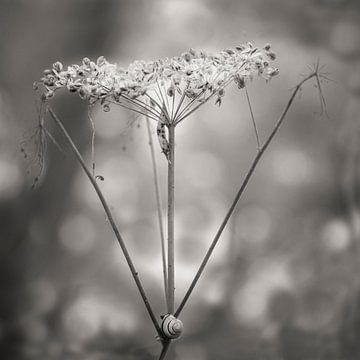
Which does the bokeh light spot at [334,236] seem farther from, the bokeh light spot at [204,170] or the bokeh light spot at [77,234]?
the bokeh light spot at [77,234]

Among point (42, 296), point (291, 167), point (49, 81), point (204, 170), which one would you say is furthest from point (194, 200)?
point (49, 81)

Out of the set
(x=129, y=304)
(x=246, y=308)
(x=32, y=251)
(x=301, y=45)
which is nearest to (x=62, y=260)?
(x=32, y=251)

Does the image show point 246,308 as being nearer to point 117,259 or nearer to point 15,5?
point 117,259

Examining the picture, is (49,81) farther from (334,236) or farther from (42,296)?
(334,236)

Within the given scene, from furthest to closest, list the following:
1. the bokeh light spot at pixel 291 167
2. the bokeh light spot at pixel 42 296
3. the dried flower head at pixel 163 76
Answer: the bokeh light spot at pixel 291 167
the bokeh light spot at pixel 42 296
the dried flower head at pixel 163 76

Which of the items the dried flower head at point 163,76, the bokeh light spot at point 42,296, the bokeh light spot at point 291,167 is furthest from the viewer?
the bokeh light spot at point 291,167

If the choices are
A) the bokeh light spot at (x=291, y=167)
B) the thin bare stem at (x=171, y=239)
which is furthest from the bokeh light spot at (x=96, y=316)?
the bokeh light spot at (x=291, y=167)
